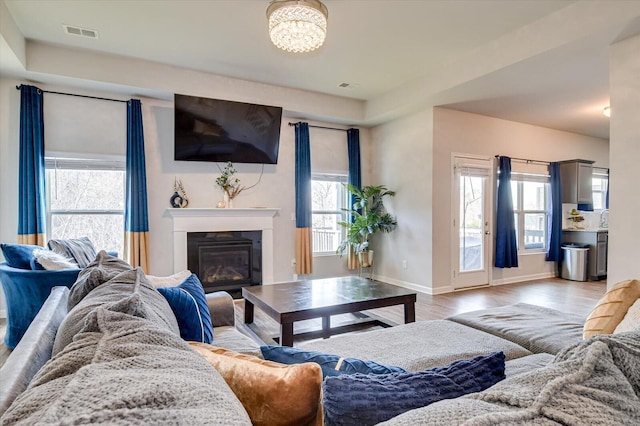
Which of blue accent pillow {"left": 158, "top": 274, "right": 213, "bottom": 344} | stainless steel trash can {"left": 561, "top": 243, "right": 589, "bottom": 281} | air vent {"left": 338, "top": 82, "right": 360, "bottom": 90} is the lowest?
stainless steel trash can {"left": 561, "top": 243, "right": 589, "bottom": 281}

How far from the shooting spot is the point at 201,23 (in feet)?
11.2

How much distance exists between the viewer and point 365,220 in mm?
5676

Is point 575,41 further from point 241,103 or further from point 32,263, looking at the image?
point 32,263

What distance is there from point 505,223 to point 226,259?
438 centimetres

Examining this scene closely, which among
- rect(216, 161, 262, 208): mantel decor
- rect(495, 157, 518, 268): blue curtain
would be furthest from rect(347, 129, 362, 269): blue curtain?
rect(495, 157, 518, 268): blue curtain

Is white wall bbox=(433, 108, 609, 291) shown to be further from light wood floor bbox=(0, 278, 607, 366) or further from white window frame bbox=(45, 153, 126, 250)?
white window frame bbox=(45, 153, 126, 250)

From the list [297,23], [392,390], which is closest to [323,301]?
[392,390]

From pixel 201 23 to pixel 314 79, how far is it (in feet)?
5.82

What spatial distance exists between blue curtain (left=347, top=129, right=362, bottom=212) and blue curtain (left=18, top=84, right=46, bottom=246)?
420cm

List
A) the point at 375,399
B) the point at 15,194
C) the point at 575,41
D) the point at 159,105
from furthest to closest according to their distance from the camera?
the point at 159,105
the point at 15,194
the point at 575,41
the point at 375,399

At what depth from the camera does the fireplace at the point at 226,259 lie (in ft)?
15.9

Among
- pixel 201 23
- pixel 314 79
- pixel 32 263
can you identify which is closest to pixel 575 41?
pixel 314 79

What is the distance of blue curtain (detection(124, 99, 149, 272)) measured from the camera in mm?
4375

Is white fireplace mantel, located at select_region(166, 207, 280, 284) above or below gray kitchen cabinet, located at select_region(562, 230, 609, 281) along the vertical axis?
above
